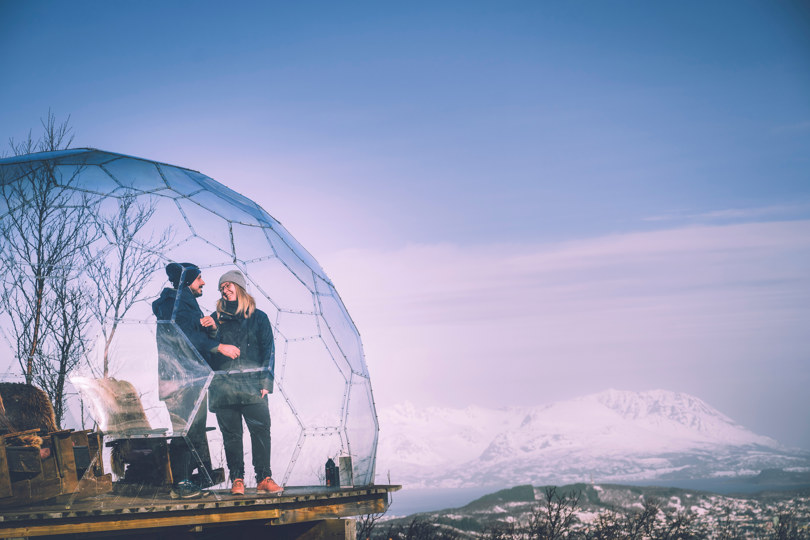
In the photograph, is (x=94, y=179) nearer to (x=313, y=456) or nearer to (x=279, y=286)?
(x=279, y=286)

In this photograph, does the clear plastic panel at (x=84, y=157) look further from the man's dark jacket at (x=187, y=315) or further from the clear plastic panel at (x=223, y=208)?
the man's dark jacket at (x=187, y=315)

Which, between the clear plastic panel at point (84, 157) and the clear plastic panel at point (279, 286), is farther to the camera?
the clear plastic panel at point (84, 157)

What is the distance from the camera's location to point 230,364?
285 inches

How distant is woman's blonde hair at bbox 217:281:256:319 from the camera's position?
7.44 meters

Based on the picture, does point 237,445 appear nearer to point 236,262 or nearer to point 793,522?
point 236,262

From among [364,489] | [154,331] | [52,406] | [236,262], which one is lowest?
[364,489]

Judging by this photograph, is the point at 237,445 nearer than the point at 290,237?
Yes

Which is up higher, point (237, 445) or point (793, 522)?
point (237, 445)

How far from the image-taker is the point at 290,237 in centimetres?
930

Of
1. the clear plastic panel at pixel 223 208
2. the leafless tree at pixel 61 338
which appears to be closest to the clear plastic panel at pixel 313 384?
the clear plastic panel at pixel 223 208

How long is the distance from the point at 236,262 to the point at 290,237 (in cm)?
159

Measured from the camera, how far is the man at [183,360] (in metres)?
6.89

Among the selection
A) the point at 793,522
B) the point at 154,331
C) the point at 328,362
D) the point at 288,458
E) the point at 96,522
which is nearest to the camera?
the point at 96,522

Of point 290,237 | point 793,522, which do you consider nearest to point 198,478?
point 290,237
